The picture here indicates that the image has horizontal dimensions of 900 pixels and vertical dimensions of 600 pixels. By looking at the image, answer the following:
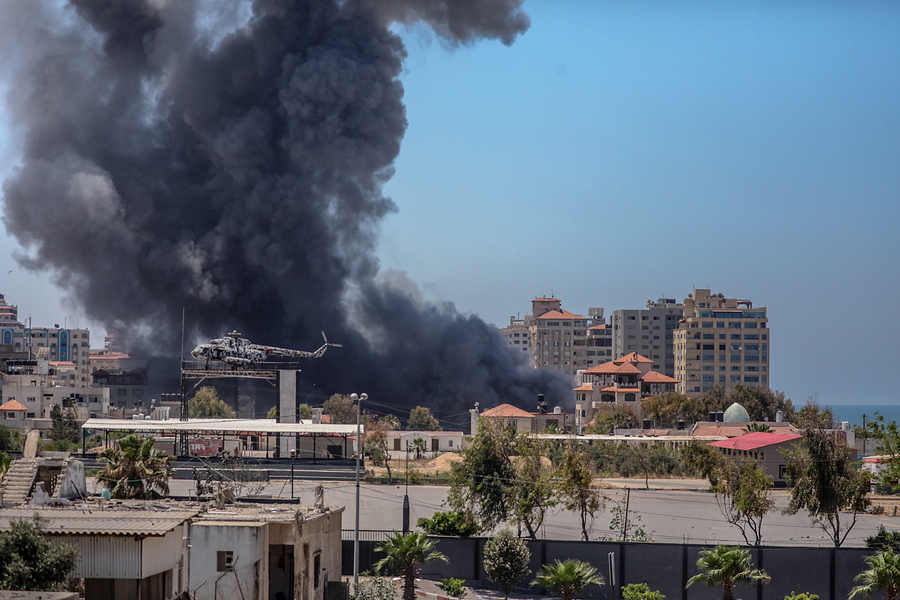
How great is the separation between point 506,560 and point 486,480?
797cm

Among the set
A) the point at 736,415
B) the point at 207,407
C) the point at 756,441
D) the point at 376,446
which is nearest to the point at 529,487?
the point at 376,446

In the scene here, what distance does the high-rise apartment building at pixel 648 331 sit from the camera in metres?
177

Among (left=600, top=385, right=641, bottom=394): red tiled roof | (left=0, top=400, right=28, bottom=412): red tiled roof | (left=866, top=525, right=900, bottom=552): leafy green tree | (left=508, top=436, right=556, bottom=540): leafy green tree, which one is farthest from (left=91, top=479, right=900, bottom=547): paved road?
(left=600, top=385, right=641, bottom=394): red tiled roof

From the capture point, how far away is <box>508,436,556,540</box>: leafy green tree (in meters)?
38.7

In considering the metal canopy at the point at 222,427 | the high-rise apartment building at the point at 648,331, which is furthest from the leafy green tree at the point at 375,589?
the high-rise apartment building at the point at 648,331

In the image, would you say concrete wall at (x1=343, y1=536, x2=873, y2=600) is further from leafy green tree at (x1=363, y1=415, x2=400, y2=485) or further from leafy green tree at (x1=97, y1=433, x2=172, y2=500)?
leafy green tree at (x1=363, y1=415, x2=400, y2=485)

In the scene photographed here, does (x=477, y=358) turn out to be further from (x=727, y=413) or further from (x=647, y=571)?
(x=647, y=571)

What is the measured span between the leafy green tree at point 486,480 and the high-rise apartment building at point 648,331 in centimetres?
13702

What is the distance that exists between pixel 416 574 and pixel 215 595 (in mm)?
8148

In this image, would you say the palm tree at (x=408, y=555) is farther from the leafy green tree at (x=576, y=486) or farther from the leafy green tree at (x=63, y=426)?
the leafy green tree at (x=63, y=426)

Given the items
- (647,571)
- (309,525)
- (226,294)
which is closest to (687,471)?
(647,571)

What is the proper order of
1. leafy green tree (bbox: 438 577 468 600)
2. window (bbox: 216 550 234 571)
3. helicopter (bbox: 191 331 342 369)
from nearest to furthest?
window (bbox: 216 550 234 571) < leafy green tree (bbox: 438 577 468 600) < helicopter (bbox: 191 331 342 369)

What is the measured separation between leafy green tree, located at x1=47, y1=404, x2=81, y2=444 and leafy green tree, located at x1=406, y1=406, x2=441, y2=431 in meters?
25.4

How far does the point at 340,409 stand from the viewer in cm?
9438
